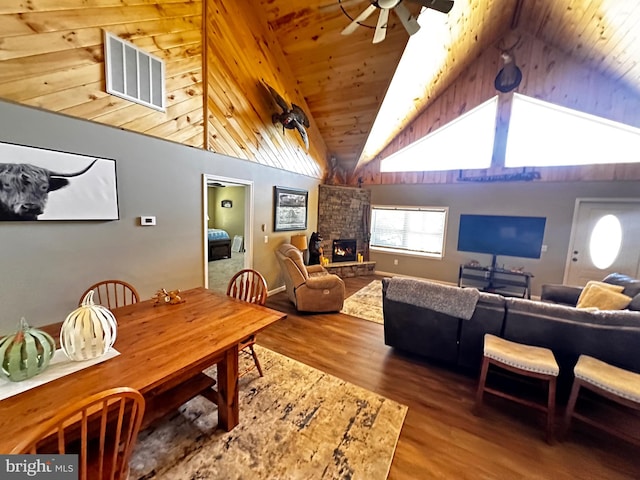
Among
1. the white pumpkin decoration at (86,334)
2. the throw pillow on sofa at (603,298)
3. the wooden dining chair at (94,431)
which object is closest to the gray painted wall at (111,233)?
the white pumpkin decoration at (86,334)

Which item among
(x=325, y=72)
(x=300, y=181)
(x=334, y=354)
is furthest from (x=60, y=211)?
(x=325, y=72)

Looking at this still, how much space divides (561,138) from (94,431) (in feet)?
23.1

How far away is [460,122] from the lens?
550cm

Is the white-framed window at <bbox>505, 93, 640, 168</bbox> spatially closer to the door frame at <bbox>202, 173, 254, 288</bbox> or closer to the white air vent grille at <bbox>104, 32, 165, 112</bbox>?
the door frame at <bbox>202, 173, 254, 288</bbox>

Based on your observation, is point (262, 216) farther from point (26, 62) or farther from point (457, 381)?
point (457, 381)

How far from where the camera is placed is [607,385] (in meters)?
1.70

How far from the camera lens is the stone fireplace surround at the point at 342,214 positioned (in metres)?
6.13

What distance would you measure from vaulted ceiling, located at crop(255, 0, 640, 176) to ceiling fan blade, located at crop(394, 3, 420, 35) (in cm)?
80

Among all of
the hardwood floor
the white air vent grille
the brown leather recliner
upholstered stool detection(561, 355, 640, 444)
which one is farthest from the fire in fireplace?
upholstered stool detection(561, 355, 640, 444)

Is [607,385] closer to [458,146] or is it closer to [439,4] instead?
[439,4]

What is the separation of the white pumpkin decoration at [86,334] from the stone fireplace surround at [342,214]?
196 inches

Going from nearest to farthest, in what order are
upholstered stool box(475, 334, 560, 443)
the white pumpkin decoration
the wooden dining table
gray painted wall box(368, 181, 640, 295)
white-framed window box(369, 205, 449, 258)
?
the wooden dining table, the white pumpkin decoration, upholstered stool box(475, 334, 560, 443), gray painted wall box(368, 181, 640, 295), white-framed window box(369, 205, 449, 258)

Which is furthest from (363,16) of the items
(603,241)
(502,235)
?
(603,241)

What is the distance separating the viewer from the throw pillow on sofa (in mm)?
2492
